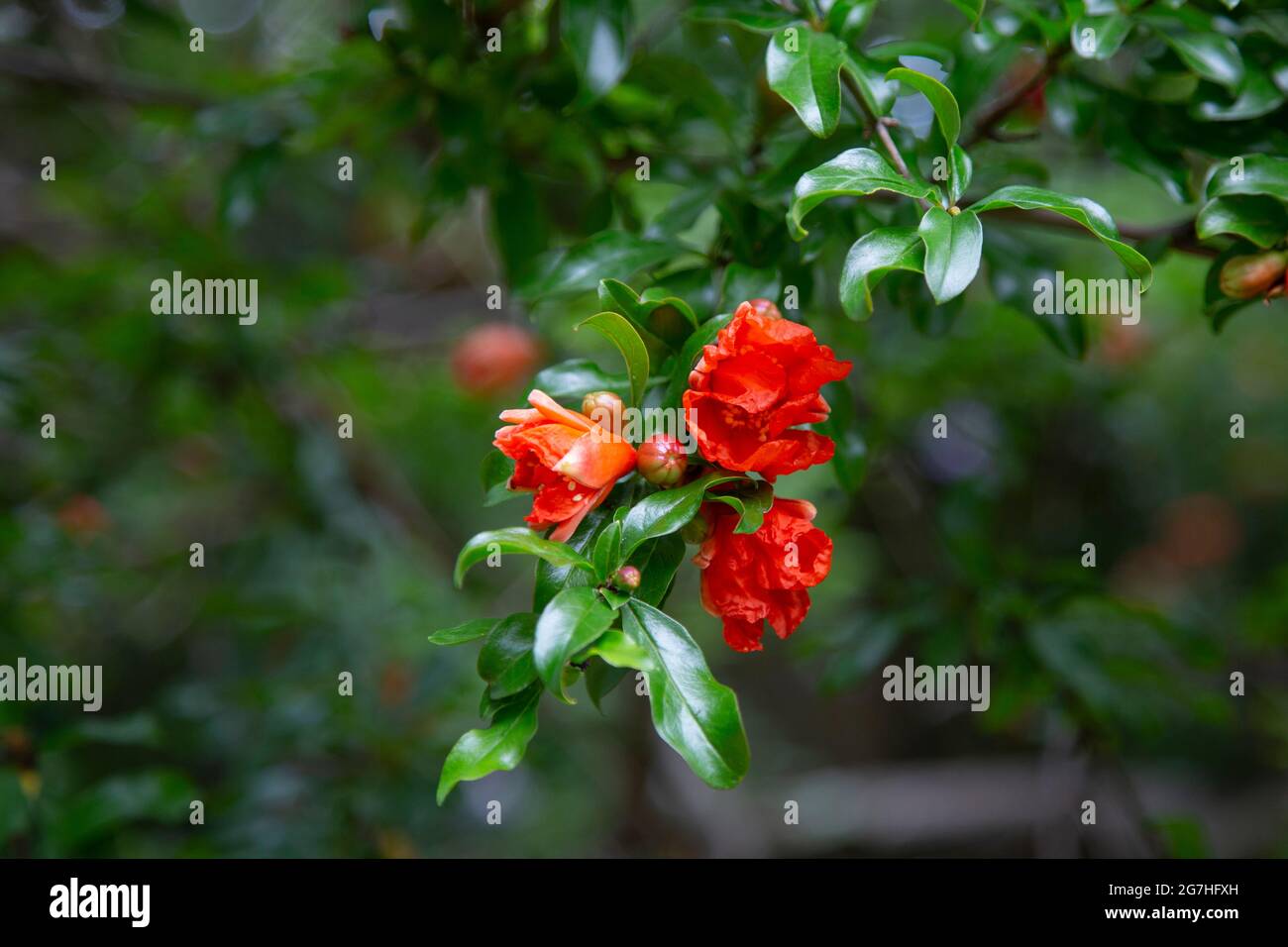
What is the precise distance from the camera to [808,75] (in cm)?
101

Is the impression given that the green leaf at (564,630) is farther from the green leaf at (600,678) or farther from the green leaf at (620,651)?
the green leaf at (600,678)

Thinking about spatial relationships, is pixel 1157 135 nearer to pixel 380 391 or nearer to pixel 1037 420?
pixel 1037 420

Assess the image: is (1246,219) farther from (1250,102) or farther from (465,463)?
(465,463)

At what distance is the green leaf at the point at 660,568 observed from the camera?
3.09 ft

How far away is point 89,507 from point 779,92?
2.14 meters

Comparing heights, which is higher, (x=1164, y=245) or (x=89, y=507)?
(x=1164, y=245)

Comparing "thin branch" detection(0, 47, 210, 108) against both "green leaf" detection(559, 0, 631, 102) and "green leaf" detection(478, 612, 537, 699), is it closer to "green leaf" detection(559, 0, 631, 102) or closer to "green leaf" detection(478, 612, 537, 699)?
"green leaf" detection(559, 0, 631, 102)

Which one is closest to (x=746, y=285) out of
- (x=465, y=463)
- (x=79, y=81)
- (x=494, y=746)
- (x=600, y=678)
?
(x=600, y=678)

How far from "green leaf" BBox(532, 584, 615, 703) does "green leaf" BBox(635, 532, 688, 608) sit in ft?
0.34

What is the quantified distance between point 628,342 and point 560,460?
0.45 feet

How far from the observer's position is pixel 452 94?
1543mm

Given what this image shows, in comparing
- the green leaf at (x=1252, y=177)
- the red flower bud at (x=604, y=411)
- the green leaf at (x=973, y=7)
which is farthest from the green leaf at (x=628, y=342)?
the green leaf at (x=1252, y=177)

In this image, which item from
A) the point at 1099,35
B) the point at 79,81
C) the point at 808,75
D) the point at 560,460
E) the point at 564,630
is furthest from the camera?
the point at 79,81

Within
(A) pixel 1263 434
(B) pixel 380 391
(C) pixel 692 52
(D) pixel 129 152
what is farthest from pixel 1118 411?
(D) pixel 129 152
